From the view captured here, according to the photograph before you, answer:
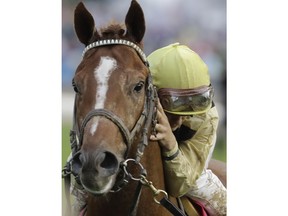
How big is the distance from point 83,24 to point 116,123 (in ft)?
0.81

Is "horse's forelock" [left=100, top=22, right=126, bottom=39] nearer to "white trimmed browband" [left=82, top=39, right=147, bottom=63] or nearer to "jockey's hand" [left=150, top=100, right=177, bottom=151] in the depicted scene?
"white trimmed browband" [left=82, top=39, right=147, bottom=63]

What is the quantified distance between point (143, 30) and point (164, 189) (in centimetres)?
34

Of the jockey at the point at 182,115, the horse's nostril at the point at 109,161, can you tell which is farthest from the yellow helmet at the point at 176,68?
the horse's nostril at the point at 109,161

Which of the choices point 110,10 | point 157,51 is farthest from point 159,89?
point 110,10

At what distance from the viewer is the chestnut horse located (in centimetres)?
100

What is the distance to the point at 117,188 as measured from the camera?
42.1 inches

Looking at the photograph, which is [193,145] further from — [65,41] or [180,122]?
[65,41]

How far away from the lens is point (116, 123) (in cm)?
102

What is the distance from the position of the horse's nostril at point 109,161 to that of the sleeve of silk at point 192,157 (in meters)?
0.22

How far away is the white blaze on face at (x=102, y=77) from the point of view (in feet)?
3.36

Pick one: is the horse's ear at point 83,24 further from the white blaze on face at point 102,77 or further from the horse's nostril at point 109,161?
the horse's nostril at point 109,161

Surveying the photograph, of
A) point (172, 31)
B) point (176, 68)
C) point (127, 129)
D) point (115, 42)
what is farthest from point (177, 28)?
point (127, 129)

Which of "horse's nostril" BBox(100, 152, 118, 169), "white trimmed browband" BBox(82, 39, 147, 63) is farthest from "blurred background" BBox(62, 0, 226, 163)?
"horse's nostril" BBox(100, 152, 118, 169)

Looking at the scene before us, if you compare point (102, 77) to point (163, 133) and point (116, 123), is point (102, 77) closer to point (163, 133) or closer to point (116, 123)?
point (116, 123)
